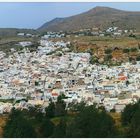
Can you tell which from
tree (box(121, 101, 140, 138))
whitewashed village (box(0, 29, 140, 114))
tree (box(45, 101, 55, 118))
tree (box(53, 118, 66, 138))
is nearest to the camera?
tree (box(53, 118, 66, 138))

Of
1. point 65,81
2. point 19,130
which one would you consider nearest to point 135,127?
point 19,130

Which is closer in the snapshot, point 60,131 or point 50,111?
point 60,131

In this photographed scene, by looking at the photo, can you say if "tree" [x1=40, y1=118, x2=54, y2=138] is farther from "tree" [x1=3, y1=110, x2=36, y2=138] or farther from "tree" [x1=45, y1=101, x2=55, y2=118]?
"tree" [x1=45, y1=101, x2=55, y2=118]

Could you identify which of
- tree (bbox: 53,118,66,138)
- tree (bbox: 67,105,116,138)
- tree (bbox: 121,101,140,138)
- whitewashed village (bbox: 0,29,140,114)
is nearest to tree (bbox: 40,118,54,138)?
tree (bbox: 53,118,66,138)

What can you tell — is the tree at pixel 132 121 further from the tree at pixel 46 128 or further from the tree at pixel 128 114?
the tree at pixel 46 128

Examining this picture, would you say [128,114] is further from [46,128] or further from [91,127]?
[46,128]

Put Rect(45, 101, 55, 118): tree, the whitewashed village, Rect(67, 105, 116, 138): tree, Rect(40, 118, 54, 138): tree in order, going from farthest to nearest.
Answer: the whitewashed village, Rect(45, 101, 55, 118): tree, Rect(40, 118, 54, 138): tree, Rect(67, 105, 116, 138): tree

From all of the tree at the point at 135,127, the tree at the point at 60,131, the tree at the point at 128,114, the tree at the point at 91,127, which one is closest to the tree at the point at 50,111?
the tree at the point at 128,114

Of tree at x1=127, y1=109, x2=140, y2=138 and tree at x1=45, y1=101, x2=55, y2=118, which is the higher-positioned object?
tree at x1=127, y1=109, x2=140, y2=138
